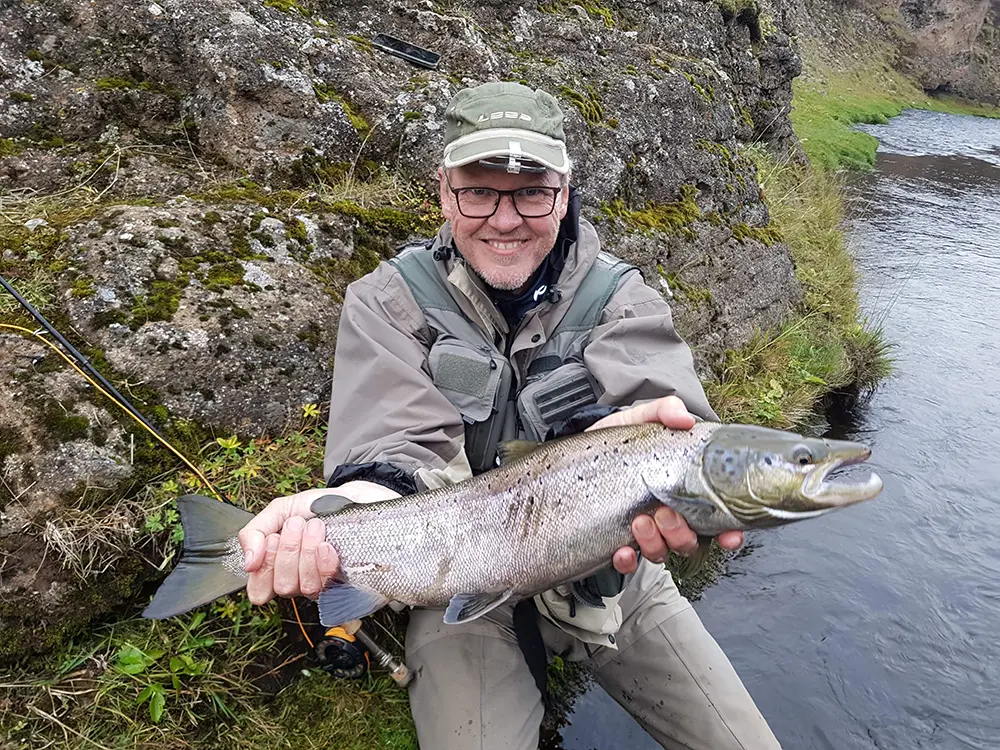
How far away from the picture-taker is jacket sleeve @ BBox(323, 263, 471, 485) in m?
3.16

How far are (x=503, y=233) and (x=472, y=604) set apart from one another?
6.06ft

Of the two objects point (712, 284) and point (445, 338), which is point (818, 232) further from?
point (445, 338)

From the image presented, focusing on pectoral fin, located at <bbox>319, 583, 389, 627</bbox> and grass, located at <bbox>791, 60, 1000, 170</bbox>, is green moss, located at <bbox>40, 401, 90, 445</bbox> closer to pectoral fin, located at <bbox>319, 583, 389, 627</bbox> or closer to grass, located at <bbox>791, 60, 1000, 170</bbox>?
pectoral fin, located at <bbox>319, 583, 389, 627</bbox>

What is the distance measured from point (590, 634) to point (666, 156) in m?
5.61

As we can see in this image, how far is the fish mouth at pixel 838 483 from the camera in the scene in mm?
2375

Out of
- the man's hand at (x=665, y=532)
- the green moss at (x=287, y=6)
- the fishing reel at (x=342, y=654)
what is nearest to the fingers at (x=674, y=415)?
the man's hand at (x=665, y=532)

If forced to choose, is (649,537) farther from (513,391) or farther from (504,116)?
(504,116)

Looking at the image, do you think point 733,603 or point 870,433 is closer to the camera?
point 733,603

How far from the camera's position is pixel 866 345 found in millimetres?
8266

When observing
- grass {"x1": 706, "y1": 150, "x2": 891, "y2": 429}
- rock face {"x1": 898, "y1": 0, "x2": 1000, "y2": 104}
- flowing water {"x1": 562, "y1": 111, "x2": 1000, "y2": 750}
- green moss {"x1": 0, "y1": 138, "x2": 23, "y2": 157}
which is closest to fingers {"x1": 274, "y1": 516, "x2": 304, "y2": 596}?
flowing water {"x1": 562, "y1": 111, "x2": 1000, "y2": 750}

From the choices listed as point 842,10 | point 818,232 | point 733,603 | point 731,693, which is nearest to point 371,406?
point 731,693

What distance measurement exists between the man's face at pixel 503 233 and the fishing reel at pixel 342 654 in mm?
1986

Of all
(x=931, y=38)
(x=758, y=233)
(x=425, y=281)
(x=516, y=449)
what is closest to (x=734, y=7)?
(x=758, y=233)

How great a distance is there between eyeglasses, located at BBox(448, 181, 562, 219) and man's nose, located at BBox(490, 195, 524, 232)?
2cm
